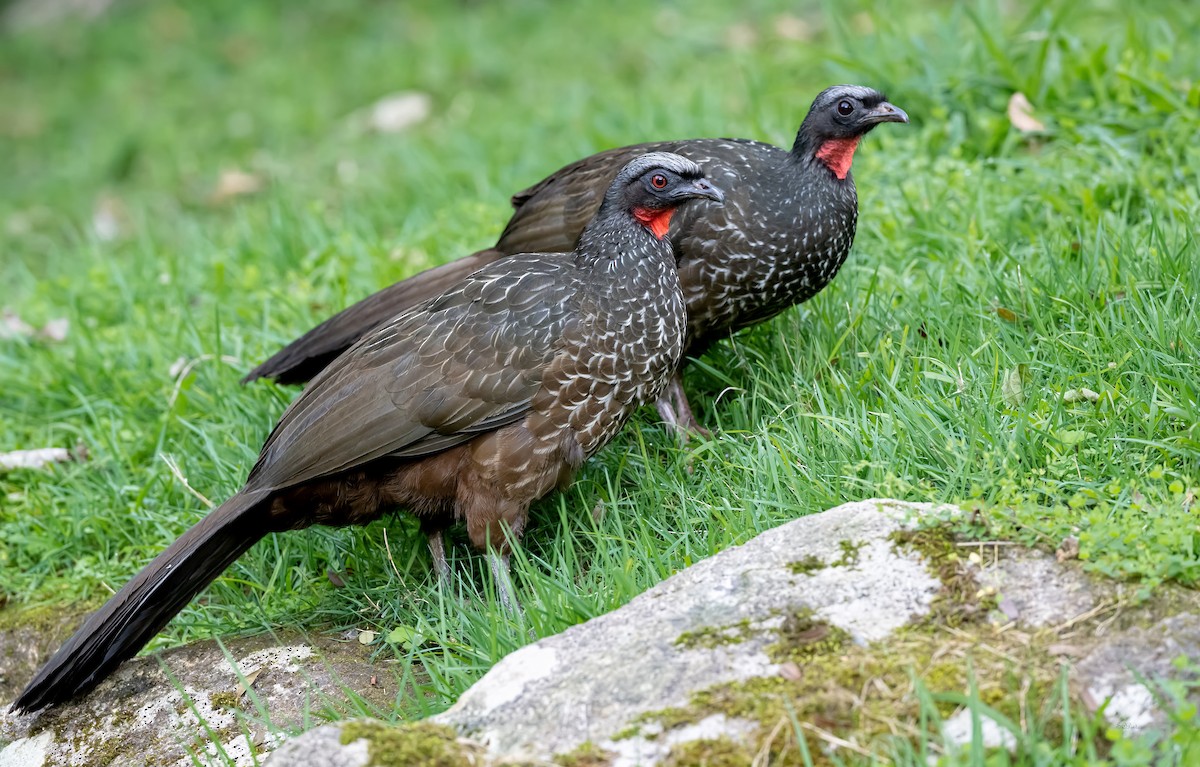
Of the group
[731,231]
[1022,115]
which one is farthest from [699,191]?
[1022,115]

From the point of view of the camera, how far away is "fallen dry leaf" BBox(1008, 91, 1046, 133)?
525cm

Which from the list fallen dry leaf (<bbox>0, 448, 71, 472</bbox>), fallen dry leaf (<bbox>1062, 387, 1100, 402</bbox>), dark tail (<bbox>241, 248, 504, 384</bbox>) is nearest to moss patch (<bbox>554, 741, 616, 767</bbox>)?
fallen dry leaf (<bbox>1062, 387, 1100, 402</bbox>)

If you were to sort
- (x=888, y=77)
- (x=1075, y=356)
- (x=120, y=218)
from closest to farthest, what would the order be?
(x=1075, y=356), (x=888, y=77), (x=120, y=218)

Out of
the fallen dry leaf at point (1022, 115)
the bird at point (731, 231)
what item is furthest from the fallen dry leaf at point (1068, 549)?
the fallen dry leaf at point (1022, 115)

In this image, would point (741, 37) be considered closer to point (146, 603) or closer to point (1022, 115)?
point (1022, 115)

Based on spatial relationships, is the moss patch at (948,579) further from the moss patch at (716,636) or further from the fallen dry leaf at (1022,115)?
the fallen dry leaf at (1022,115)

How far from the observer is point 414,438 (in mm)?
3701

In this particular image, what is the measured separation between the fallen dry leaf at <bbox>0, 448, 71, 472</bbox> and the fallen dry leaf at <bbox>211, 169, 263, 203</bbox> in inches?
127

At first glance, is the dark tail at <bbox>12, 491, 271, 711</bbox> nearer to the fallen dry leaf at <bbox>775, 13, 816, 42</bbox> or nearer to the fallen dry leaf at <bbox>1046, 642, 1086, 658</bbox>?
the fallen dry leaf at <bbox>1046, 642, 1086, 658</bbox>

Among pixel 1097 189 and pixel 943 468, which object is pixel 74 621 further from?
pixel 1097 189

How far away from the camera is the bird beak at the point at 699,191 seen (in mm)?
3875

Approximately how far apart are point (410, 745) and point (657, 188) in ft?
6.74

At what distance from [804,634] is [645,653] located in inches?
13.7

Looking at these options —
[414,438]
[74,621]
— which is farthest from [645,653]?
[74,621]
